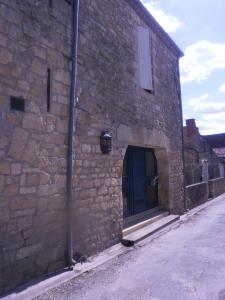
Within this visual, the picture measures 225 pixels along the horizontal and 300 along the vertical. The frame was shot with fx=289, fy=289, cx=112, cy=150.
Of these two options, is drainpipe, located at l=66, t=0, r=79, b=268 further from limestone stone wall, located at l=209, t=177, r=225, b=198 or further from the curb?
limestone stone wall, located at l=209, t=177, r=225, b=198

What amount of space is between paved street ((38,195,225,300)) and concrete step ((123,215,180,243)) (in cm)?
18

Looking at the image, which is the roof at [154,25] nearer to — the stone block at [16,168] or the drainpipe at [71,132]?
the drainpipe at [71,132]

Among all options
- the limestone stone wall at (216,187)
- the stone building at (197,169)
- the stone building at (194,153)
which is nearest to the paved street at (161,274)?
the stone building at (197,169)

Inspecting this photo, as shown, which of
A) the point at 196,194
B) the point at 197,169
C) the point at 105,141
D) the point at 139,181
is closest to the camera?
the point at 105,141

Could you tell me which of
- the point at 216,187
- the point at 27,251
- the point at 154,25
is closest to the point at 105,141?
the point at 27,251

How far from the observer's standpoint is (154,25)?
8383 mm

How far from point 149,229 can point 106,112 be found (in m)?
3.02

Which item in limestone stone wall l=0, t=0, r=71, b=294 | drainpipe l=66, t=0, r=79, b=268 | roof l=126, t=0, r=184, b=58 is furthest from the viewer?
roof l=126, t=0, r=184, b=58

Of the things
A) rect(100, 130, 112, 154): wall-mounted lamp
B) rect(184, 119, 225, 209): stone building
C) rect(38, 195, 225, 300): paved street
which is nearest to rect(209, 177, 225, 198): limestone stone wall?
rect(184, 119, 225, 209): stone building

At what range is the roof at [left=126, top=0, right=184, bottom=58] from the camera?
7.36 meters

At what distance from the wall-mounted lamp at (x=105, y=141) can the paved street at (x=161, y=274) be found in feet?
6.52

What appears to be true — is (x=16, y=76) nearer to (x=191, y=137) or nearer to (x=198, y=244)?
(x=198, y=244)

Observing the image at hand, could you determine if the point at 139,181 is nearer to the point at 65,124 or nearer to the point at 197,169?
the point at 65,124

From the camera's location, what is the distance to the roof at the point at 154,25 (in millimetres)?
7358
